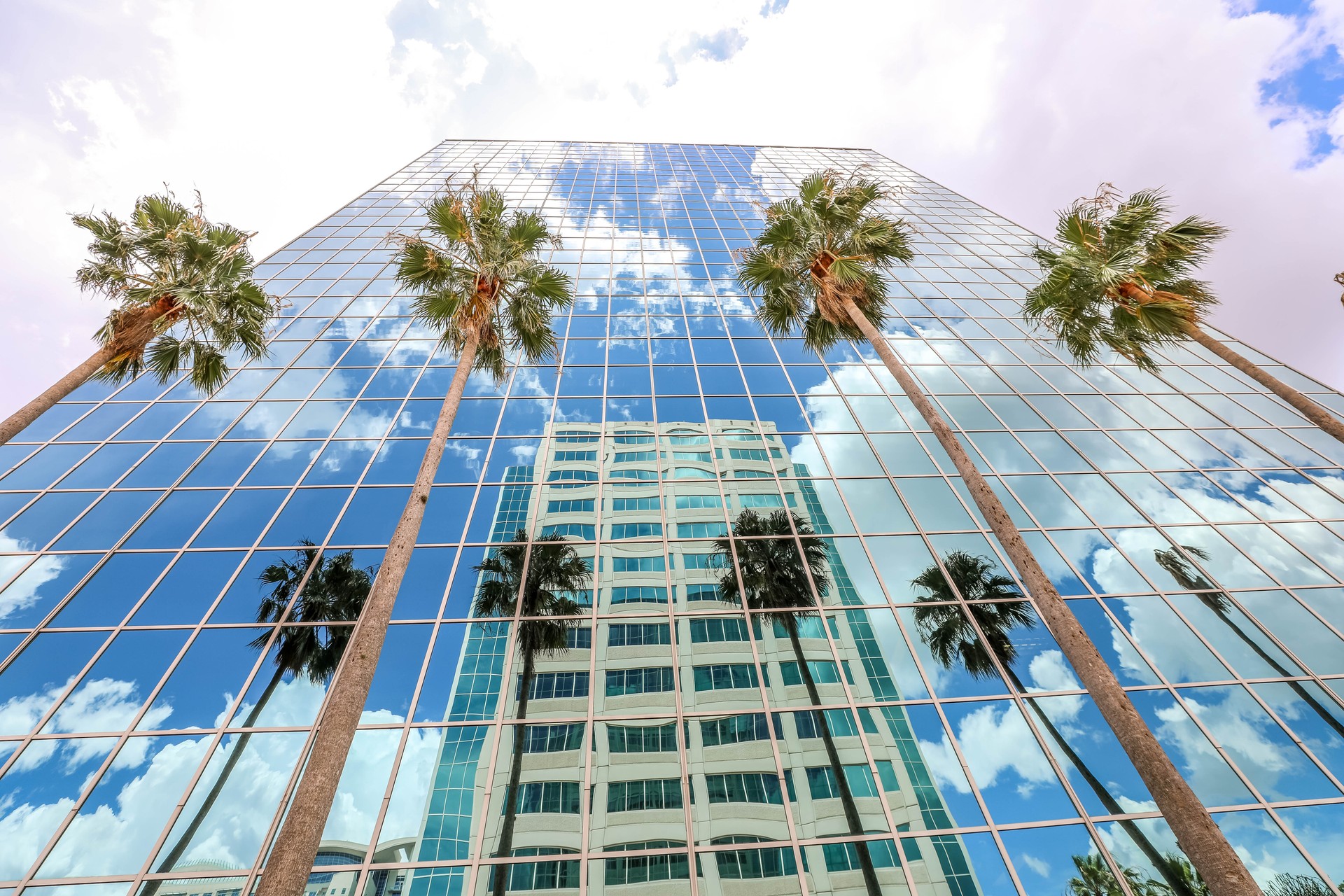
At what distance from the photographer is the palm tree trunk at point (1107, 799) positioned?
24.9 ft

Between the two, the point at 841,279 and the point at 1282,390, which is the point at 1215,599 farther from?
the point at 841,279

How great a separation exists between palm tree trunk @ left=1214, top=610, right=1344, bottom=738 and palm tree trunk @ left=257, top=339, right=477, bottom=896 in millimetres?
14985

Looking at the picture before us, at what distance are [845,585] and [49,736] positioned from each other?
13618 mm

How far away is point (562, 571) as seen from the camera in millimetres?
10969

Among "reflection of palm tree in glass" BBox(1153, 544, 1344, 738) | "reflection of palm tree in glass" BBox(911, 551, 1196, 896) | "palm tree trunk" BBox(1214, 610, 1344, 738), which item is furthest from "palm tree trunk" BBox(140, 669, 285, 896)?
"palm tree trunk" BBox(1214, 610, 1344, 738)

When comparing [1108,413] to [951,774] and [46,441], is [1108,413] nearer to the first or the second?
[951,774]

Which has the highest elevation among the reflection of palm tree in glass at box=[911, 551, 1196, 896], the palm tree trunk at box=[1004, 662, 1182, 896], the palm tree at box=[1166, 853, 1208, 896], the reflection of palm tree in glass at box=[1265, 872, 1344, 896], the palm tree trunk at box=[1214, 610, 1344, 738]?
the reflection of palm tree in glass at box=[911, 551, 1196, 896]

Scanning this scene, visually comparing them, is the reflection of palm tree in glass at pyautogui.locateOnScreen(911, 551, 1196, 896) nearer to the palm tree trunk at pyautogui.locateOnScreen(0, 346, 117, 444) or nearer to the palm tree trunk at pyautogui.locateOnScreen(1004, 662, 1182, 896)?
the palm tree trunk at pyautogui.locateOnScreen(1004, 662, 1182, 896)

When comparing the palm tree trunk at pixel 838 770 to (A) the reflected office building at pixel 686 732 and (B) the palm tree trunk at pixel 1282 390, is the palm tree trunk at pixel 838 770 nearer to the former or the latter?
(A) the reflected office building at pixel 686 732

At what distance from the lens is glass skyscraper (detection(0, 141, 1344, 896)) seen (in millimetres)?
7762

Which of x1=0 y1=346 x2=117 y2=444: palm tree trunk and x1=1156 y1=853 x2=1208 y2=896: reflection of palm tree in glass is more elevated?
x1=0 y1=346 x2=117 y2=444: palm tree trunk

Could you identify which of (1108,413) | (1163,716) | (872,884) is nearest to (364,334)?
(872,884)

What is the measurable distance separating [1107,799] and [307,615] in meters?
13.7

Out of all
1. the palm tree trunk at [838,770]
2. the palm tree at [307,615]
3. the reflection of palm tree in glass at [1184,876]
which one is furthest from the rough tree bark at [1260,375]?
the palm tree at [307,615]
